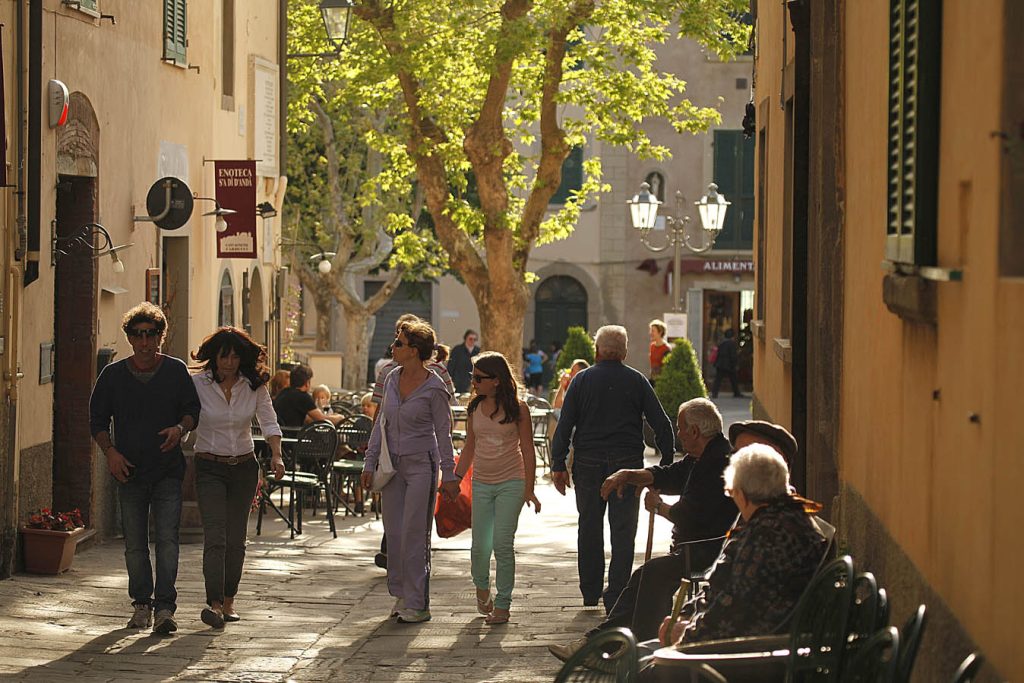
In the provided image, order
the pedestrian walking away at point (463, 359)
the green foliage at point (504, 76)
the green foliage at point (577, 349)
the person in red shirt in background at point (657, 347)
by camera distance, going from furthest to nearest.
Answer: the pedestrian walking away at point (463, 359)
the green foliage at point (577, 349)
the person in red shirt in background at point (657, 347)
the green foliage at point (504, 76)

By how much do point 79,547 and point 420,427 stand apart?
3.78 meters

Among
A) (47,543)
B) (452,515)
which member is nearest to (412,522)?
(452,515)

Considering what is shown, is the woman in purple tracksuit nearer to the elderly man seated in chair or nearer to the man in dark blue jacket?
the man in dark blue jacket

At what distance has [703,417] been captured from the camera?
27.0ft

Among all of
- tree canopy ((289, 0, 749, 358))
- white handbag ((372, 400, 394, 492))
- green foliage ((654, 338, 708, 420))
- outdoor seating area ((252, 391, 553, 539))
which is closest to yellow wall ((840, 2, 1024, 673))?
white handbag ((372, 400, 394, 492))

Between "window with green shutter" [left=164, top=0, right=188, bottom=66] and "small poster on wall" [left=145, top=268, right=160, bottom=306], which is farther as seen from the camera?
"window with green shutter" [left=164, top=0, right=188, bottom=66]

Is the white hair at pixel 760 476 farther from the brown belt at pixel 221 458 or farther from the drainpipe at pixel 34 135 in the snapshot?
the drainpipe at pixel 34 135

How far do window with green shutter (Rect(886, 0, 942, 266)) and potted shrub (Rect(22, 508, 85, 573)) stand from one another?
264 inches

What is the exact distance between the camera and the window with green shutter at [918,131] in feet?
17.3

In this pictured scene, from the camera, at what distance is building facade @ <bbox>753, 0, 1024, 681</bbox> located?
4262mm

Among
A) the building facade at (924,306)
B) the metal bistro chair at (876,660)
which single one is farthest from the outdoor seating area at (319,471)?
the metal bistro chair at (876,660)

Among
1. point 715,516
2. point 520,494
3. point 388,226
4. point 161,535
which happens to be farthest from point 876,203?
point 388,226

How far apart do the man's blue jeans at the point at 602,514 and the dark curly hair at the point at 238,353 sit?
1.96m

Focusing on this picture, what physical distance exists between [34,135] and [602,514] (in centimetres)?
450
